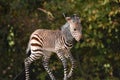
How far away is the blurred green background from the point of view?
1297cm

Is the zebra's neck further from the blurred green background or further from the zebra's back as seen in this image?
the blurred green background

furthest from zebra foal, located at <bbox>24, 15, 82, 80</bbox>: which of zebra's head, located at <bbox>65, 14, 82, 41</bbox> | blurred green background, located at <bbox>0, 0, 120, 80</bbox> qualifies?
blurred green background, located at <bbox>0, 0, 120, 80</bbox>

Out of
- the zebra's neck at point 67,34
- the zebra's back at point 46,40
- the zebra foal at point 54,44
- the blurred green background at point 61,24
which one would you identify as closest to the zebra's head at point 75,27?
the zebra foal at point 54,44

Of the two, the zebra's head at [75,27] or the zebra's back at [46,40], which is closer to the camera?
the zebra's head at [75,27]

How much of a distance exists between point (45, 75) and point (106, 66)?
1641 millimetres

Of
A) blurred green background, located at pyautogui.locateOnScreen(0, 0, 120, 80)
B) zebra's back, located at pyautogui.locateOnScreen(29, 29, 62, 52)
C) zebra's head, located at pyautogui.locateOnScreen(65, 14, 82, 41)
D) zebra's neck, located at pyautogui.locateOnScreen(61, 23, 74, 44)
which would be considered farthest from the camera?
blurred green background, located at pyautogui.locateOnScreen(0, 0, 120, 80)

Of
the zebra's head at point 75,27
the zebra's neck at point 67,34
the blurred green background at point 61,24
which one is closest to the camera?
the zebra's head at point 75,27

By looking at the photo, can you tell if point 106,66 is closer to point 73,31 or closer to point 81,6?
point 81,6

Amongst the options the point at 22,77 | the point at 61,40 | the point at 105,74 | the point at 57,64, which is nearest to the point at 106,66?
the point at 105,74

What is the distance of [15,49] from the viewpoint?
1423cm

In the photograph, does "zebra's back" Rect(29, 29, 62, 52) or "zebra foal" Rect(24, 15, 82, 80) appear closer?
"zebra foal" Rect(24, 15, 82, 80)

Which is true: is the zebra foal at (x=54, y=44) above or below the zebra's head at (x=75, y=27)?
below

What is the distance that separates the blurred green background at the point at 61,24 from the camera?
1297 centimetres

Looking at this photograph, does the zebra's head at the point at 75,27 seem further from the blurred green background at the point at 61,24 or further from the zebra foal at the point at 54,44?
the blurred green background at the point at 61,24
